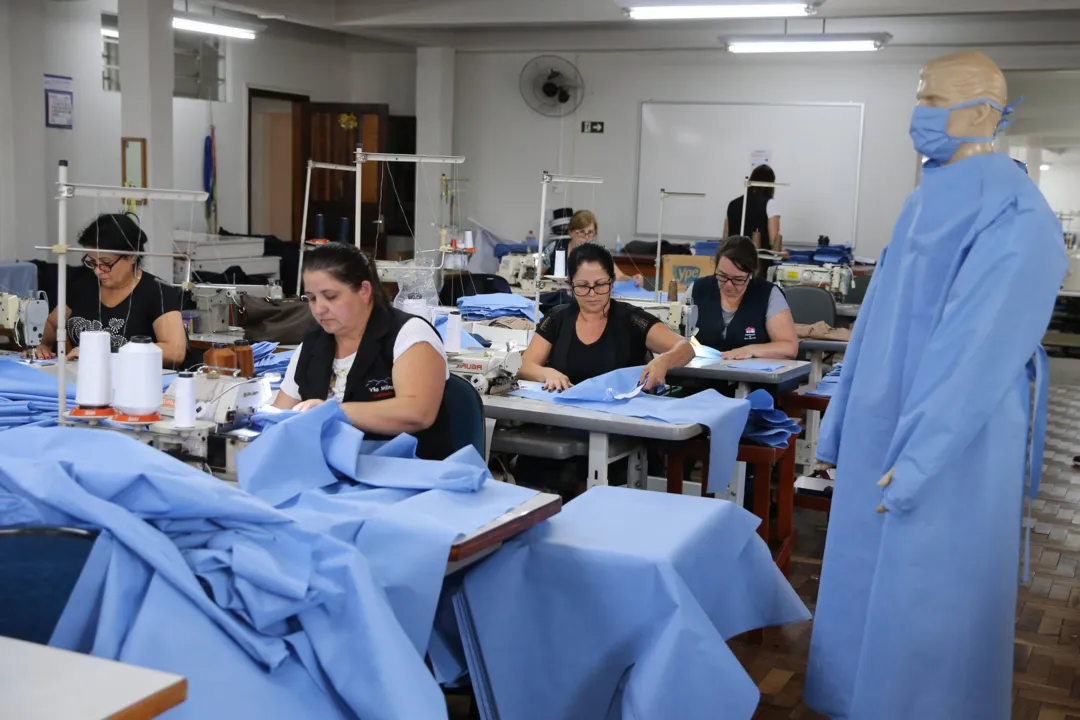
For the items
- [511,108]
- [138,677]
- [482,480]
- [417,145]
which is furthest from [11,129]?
[138,677]

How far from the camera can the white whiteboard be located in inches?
378

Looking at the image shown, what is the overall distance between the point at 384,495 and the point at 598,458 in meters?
1.28

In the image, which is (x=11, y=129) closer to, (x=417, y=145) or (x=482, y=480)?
(x=417, y=145)

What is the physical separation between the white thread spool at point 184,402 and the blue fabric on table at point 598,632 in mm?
646

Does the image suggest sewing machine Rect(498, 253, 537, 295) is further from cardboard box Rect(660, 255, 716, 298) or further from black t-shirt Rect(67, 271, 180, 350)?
black t-shirt Rect(67, 271, 180, 350)

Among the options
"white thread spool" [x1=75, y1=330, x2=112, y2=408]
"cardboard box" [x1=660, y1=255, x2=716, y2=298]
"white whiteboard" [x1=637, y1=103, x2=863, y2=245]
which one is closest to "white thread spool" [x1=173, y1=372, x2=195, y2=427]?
"white thread spool" [x1=75, y1=330, x2=112, y2=408]

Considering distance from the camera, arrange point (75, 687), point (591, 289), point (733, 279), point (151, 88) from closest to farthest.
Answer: point (75, 687), point (591, 289), point (733, 279), point (151, 88)

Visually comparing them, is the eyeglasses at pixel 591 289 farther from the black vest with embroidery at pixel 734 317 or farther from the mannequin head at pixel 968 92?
the mannequin head at pixel 968 92

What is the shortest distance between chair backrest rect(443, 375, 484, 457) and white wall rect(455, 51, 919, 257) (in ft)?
24.3

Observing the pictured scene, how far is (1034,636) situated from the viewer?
336cm

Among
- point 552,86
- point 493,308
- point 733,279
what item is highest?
point 552,86

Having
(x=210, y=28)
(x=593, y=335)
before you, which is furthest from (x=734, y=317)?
(x=210, y=28)

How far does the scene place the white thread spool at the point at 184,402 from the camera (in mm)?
2248

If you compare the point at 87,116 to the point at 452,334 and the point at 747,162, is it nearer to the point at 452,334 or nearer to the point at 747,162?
the point at 747,162
